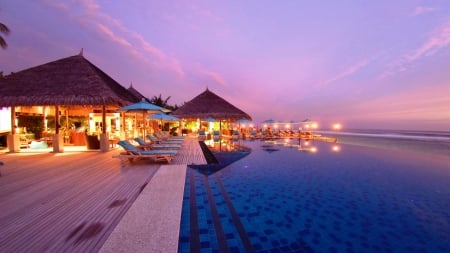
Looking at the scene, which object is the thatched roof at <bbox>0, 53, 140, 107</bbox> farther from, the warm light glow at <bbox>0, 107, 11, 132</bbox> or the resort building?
the warm light glow at <bbox>0, 107, 11, 132</bbox>

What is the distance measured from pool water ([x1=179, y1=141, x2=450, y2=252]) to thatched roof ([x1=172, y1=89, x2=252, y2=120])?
917 centimetres

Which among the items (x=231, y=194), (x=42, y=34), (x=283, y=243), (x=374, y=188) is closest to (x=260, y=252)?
(x=283, y=243)

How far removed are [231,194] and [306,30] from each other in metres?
21.1

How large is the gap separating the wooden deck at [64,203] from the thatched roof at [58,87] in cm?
405

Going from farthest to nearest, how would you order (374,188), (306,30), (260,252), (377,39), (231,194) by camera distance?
(306,30), (377,39), (374,188), (231,194), (260,252)

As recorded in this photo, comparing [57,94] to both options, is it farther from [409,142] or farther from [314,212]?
[409,142]

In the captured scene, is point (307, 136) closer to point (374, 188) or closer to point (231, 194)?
point (374, 188)

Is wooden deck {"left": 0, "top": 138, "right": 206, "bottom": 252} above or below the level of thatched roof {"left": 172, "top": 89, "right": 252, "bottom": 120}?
below

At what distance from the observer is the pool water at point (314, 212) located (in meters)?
2.47

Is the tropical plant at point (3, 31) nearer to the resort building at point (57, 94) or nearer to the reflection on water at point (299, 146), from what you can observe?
the resort building at point (57, 94)

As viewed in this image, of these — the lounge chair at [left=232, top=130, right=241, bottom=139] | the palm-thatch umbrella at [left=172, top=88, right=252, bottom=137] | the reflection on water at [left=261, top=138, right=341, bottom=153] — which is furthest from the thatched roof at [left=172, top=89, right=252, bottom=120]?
the lounge chair at [left=232, top=130, right=241, bottom=139]

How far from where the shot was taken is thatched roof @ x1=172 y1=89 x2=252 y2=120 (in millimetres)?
14973

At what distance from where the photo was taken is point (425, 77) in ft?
67.6

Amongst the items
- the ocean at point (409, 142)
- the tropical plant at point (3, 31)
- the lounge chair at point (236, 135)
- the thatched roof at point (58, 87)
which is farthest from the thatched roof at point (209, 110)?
the ocean at point (409, 142)
